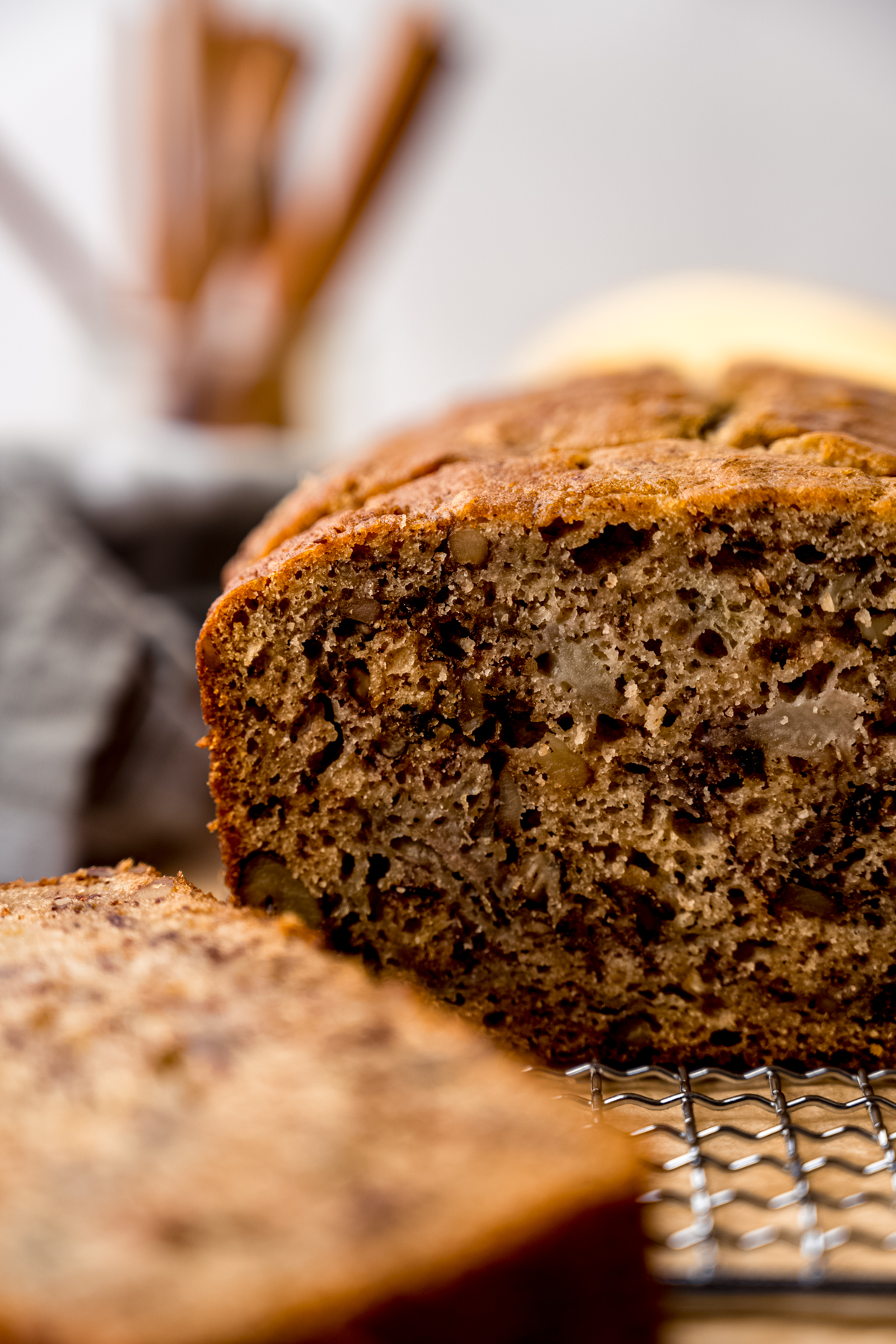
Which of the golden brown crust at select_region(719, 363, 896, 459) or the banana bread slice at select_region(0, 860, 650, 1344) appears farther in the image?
the golden brown crust at select_region(719, 363, 896, 459)

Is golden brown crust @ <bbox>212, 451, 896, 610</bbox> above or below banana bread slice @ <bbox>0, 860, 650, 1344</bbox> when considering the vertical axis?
above

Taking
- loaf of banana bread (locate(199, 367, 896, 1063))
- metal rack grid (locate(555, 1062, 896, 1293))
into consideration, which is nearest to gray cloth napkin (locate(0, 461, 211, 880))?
loaf of banana bread (locate(199, 367, 896, 1063))

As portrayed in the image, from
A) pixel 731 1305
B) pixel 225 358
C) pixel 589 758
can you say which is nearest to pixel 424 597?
pixel 589 758

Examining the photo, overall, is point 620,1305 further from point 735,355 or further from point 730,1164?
point 735,355

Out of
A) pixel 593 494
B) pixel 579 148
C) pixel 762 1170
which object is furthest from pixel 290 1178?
pixel 579 148

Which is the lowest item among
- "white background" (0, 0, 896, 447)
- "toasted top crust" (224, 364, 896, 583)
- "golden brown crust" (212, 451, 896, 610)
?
"golden brown crust" (212, 451, 896, 610)

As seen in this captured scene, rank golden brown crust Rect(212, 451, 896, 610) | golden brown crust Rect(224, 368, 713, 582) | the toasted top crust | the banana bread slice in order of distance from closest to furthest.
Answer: the banana bread slice, golden brown crust Rect(212, 451, 896, 610), the toasted top crust, golden brown crust Rect(224, 368, 713, 582)

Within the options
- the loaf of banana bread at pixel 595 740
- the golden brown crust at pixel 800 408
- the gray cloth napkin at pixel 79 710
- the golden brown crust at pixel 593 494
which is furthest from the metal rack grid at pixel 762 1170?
the gray cloth napkin at pixel 79 710

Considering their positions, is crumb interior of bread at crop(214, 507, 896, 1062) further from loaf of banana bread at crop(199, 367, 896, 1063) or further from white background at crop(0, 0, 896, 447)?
white background at crop(0, 0, 896, 447)
